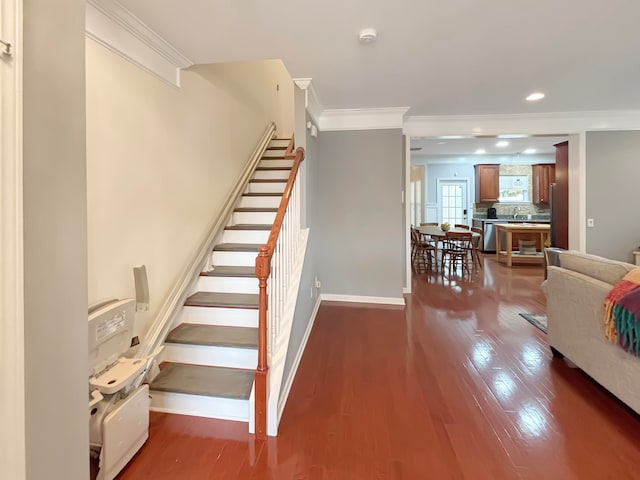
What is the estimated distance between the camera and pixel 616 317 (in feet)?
5.66

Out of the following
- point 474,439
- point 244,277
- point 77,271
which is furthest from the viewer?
point 244,277

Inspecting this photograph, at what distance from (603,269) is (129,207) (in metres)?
3.14

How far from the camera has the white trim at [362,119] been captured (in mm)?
3805

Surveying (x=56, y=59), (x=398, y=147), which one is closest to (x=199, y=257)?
(x=56, y=59)

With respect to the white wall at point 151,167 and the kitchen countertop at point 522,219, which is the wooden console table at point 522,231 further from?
the white wall at point 151,167

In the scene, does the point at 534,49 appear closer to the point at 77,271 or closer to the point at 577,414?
the point at 577,414

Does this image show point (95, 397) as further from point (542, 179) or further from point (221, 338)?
point (542, 179)

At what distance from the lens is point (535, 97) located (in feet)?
11.3

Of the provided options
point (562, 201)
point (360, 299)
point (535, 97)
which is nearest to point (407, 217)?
point (360, 299)

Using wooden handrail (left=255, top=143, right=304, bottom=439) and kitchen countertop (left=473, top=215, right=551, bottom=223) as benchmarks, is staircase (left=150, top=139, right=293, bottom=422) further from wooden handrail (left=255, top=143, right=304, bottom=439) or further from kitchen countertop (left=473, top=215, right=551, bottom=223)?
kitchen countertop (left=473, top=215, right=551, bottom=223)

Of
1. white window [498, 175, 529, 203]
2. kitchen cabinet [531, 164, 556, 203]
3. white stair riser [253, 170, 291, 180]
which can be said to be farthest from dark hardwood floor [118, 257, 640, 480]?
kitchen cabinet [531, 164, 556, 203]

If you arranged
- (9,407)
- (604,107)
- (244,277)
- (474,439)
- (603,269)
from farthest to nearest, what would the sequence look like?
(604,107)
(244,277)
(603,269)
(474,439)
(9,407)

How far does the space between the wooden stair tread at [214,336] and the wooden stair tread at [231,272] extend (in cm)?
48

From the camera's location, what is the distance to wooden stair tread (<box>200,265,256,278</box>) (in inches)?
106
